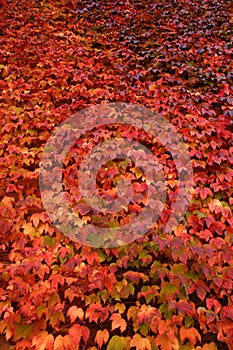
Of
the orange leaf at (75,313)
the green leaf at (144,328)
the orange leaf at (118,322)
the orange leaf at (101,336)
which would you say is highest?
the green leaf at (144,328)

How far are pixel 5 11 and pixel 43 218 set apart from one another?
689cm

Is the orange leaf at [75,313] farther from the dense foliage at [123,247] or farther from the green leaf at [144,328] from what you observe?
the green leaf at [144,328]

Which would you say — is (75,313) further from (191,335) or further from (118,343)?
(191,335)

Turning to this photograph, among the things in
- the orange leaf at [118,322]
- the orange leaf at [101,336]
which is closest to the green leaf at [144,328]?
the orange leaf at [118,322]

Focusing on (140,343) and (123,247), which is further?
(123,247)

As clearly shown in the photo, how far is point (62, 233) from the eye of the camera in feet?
11.9

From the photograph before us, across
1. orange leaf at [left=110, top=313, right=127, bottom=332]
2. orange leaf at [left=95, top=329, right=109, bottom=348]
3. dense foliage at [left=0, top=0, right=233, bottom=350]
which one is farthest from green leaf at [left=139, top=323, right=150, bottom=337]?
orange leaf at [left=95, top=329, right=109, bottom=348]

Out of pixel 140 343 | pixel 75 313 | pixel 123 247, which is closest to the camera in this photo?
pixel 140 343

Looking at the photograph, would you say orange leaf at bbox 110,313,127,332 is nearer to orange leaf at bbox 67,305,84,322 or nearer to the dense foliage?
the dense foliage

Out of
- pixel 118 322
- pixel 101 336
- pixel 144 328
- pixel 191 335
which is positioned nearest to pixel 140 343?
pixel 144 328

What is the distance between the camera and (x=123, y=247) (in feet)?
11.6

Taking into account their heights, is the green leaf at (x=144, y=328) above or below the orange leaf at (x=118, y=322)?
above

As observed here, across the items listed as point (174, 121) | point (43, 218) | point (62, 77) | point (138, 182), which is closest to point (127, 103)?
point (174, 121)

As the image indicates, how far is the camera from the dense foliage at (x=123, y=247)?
10.2ft
